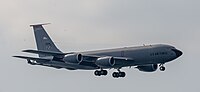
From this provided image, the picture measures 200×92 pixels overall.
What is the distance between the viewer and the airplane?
99.1 meters

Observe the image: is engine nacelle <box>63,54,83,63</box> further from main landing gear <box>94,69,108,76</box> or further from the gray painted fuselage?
the gray painted fuselage

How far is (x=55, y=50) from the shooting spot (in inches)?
4441

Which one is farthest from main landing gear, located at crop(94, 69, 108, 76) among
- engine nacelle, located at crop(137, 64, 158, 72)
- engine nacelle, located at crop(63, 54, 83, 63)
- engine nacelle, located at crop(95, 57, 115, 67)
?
engine nacelle, located at crop(137, 64, 158, 72)

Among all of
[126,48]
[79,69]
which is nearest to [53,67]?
[79,69]

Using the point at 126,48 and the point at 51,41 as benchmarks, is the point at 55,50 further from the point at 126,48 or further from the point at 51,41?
the point at 126,48

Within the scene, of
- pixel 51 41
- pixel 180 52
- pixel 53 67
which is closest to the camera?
pixel 180 52

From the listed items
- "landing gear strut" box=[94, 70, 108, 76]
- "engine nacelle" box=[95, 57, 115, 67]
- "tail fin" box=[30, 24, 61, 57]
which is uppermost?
"tail fin" box=[30, 24, 61, 57]

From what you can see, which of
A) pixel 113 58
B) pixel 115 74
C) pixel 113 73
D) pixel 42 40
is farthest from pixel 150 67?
pixel 42 40

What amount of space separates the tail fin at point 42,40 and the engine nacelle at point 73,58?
10.5m

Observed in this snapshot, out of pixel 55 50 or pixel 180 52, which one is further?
pixel 55 50

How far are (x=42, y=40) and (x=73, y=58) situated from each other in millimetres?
14023

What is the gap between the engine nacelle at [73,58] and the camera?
4018 inches

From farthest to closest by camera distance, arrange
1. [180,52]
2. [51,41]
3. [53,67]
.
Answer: [51,41] < [53,67] < [180,52]

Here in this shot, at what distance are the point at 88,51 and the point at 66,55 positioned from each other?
5.57 m
